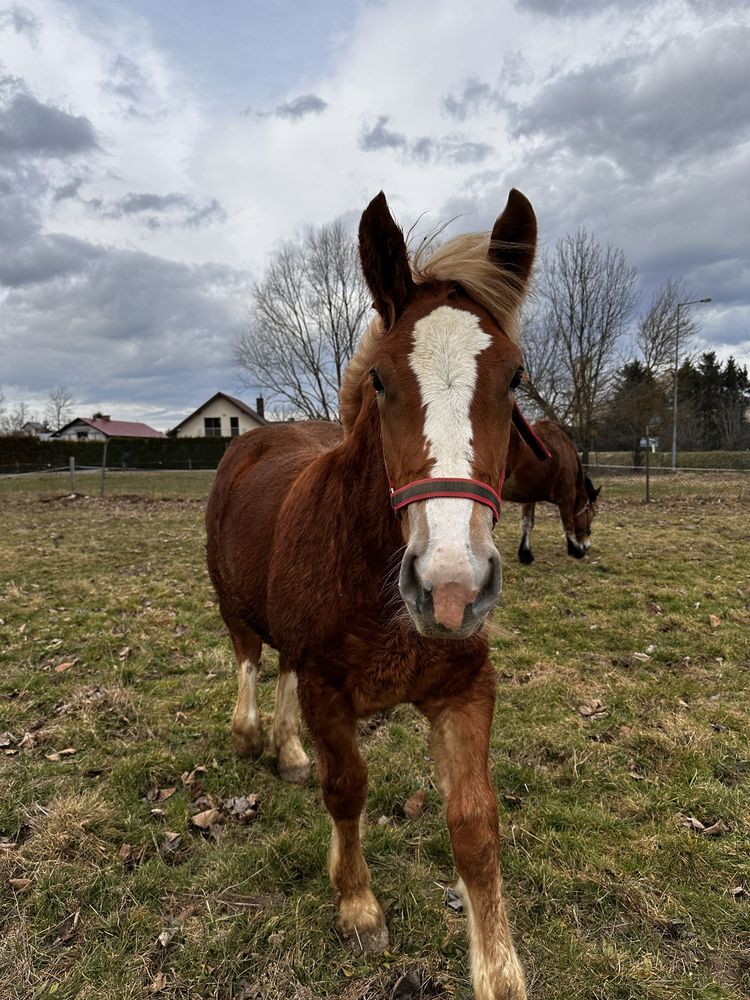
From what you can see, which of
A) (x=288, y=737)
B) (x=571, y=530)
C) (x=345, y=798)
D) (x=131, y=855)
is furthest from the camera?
(x=571, y=530)

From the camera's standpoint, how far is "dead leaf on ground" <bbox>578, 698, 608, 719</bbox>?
13.2ft

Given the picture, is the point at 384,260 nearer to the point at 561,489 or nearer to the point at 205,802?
the point at 205,802

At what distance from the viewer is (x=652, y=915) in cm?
229

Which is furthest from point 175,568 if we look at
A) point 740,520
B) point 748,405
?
point 748,405

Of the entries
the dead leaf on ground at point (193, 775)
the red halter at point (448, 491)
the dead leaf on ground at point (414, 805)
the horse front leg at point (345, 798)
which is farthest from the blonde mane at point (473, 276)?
the dead leaf on ground at point (193, 775)

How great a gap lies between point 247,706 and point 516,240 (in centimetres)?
316

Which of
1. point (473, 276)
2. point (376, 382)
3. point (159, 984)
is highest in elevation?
point (473, 276)

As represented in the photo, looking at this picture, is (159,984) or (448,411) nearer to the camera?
(448,411)

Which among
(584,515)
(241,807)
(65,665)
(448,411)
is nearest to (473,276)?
(448,411)

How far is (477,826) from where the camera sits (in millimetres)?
1941

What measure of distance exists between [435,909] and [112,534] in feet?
36.7

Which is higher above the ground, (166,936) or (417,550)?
(417,550)

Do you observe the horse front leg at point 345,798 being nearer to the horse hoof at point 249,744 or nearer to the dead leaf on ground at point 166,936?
the dead leaf on ground at point 166,936

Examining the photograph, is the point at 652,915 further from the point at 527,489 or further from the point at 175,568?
the point at 175,568
